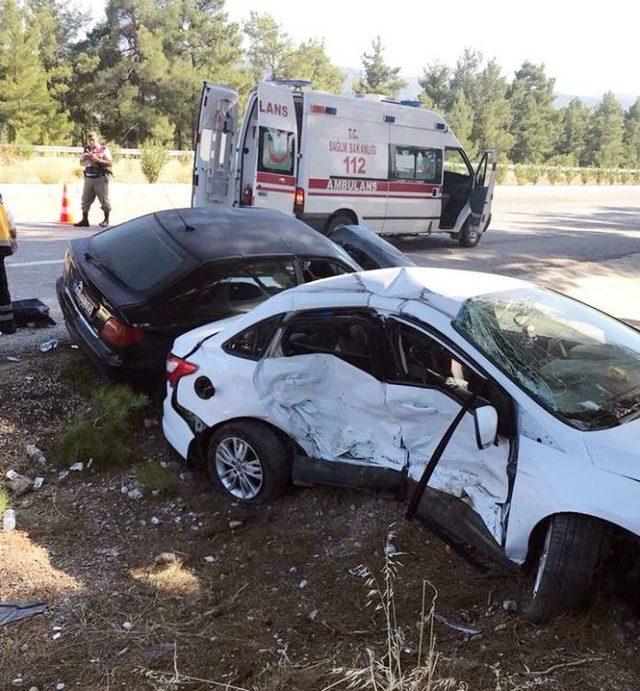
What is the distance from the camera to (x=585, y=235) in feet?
58.2

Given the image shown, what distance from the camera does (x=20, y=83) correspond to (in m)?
38.0

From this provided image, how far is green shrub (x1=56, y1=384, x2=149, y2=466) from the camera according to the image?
15.8 ft

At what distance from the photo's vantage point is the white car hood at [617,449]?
2.85 meters

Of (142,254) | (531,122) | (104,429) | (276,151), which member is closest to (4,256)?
(142,254)

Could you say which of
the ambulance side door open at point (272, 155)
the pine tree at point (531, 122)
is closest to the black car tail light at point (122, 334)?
the ambulance side door open at point (272, 155)

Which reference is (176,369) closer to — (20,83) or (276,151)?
(276,151)

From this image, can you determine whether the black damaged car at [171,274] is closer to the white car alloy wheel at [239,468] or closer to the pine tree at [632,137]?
the white car alloy wheel at [239,468]

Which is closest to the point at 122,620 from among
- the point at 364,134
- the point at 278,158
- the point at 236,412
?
the point at 236,412

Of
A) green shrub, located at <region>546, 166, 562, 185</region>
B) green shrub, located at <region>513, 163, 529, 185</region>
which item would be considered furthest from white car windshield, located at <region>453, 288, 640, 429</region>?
green shrub, located at <region>546, 166, 562, 185</region>

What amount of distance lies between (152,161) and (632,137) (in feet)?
201

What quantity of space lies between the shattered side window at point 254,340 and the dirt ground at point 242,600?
87cm

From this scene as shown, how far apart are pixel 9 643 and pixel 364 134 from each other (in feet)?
32.8

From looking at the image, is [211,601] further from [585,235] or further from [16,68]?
[16,68]

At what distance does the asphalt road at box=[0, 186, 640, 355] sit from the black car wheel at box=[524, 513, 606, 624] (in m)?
4.90
